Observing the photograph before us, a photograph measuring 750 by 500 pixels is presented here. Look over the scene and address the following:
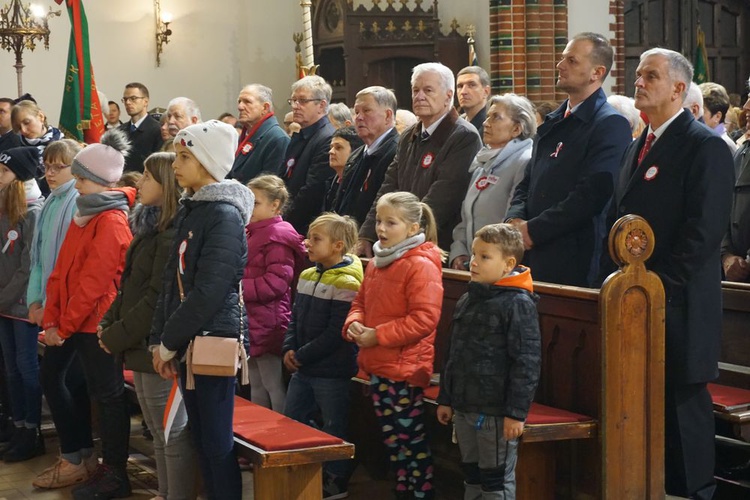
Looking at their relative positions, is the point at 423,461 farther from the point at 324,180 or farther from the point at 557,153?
the point at 324,180

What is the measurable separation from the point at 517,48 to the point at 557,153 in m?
6.64

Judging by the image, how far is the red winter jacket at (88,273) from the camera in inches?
192

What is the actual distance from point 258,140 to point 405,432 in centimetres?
280

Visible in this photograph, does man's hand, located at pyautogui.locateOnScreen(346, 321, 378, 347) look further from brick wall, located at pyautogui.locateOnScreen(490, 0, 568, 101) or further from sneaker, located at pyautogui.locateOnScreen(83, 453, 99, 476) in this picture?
brick wall, located at pyautogui.locateOnScreen(490, 0, 568, 101)

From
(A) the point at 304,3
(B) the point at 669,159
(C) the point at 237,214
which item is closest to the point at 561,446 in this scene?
(B) the point at 669,159

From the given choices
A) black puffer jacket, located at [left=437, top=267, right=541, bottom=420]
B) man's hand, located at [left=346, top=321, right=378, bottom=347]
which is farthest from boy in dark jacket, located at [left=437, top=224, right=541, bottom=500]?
man's hand, located at [left=346, top=321, right=378, bottom=347]

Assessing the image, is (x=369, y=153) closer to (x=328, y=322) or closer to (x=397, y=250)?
(x=328, y=322)

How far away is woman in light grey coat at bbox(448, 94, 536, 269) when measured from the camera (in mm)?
4965

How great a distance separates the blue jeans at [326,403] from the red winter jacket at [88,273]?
2.97 feet

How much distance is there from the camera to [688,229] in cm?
409

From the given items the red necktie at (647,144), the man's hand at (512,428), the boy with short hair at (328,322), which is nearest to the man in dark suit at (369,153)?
the boy with short hair at (328,322)

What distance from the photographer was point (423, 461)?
434 centimetres

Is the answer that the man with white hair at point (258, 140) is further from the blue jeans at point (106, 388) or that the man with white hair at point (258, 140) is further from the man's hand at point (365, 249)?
the blue jeans at point (106, 388)

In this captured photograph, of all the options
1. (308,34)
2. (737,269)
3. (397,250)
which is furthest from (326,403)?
(308,34)
